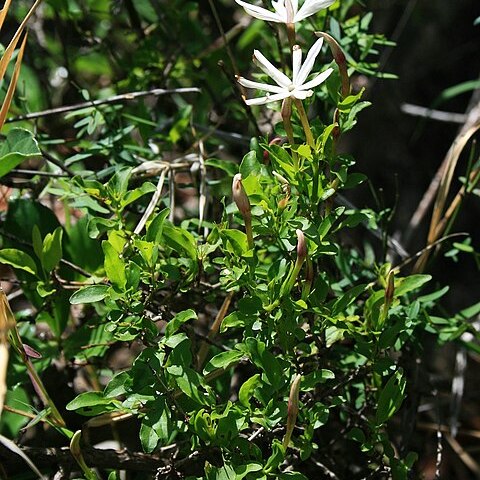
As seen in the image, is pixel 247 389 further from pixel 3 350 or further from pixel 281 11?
pixel 281 11

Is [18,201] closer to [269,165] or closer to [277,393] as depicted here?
[269,165]

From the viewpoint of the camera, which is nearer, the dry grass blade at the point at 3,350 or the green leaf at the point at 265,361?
the dry grass blade at the point at 3,350

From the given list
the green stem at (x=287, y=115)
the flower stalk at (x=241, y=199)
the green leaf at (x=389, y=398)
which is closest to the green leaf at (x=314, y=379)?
the green leaf at (x=389, y=398)

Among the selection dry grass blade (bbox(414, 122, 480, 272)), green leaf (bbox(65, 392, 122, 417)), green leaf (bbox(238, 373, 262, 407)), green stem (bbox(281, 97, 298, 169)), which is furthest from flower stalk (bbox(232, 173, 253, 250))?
dry grass blade (bbox(414, 122, 480, 272))

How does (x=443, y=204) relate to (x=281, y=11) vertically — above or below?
below

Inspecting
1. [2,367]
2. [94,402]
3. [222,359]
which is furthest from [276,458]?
[2,367]

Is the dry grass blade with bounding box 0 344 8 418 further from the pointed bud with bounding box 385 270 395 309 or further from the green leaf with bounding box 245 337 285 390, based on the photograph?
the pointed bud with bounding box 385 270 395 309

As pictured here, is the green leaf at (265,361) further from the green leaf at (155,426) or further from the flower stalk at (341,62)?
the flower stalk at (341,62)
